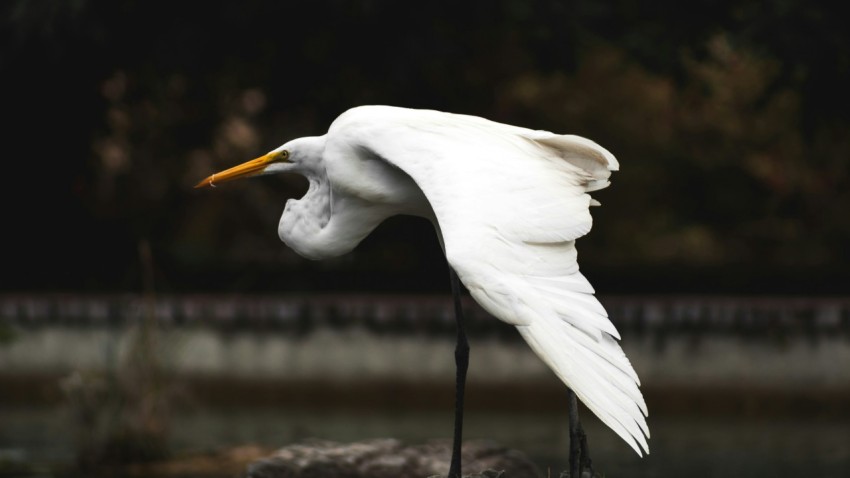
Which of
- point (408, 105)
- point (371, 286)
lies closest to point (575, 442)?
point (408, 105)

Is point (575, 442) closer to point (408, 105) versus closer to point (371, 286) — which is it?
point (408, 105)

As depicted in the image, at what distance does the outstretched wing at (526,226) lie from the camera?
574cm

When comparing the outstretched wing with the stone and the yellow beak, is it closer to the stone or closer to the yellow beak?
the yellow beak

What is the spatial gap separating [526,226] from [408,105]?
14120 millimetres

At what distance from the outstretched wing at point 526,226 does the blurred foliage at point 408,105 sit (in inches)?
425

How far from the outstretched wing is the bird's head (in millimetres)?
652

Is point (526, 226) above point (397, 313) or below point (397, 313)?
below

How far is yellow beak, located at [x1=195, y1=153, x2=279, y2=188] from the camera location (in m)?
8.14

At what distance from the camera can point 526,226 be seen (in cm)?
622

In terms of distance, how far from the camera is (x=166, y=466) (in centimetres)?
1323

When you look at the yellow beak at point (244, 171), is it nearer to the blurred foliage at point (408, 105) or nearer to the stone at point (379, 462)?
the stone at point (379, 462)

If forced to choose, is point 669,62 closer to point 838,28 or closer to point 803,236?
point 838,28

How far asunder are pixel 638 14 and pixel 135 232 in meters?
8.24

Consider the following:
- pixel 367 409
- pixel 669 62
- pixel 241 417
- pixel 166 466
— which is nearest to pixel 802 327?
pixel 669 62
